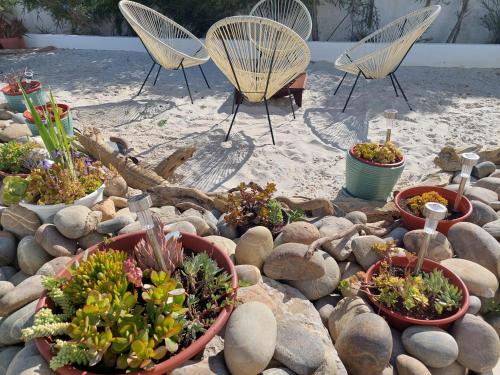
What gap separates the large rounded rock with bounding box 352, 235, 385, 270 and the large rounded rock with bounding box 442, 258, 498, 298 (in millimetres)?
319

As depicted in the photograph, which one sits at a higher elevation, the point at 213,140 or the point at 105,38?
the point at 105,38

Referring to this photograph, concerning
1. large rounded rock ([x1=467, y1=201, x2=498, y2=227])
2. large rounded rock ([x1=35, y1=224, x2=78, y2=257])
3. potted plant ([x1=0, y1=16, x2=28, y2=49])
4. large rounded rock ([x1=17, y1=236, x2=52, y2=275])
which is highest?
potted plant ([x1=0, y1=16, x2=28, y2=49])

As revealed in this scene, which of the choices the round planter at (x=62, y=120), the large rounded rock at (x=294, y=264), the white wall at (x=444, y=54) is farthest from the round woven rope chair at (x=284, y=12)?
the large rounded rock at (x=294, y=264)

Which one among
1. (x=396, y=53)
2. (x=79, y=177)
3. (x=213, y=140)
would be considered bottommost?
(x=213, y=140)

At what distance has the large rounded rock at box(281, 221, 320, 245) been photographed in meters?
2.05

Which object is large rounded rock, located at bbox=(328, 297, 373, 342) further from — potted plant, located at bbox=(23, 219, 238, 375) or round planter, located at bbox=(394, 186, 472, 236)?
round planter, located at bbox=(394, 186, 472, 236)

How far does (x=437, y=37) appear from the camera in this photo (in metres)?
6.98

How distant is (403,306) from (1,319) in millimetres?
1673

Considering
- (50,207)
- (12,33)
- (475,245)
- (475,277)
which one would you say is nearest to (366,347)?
(475,277)

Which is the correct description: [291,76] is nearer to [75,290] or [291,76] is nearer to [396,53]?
[396,53]

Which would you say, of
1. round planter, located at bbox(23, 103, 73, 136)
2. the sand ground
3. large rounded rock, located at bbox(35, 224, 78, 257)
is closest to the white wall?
the sand ground

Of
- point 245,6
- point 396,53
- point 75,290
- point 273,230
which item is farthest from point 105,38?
point 75,290

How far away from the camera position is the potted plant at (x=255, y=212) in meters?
2.25

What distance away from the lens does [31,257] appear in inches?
79.4
